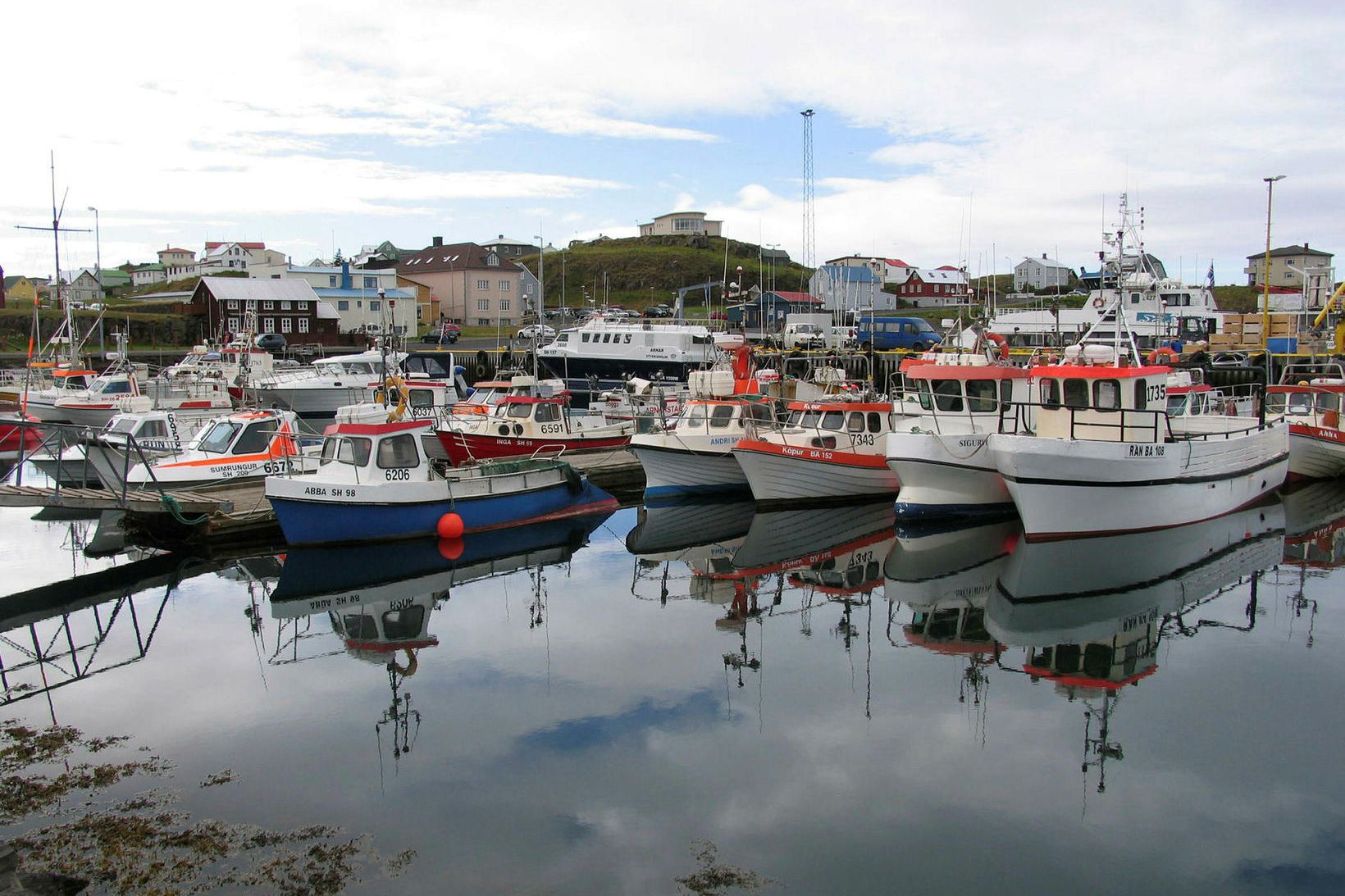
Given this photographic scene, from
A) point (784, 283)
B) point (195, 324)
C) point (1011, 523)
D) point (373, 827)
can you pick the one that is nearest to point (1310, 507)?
point (1011, 523)

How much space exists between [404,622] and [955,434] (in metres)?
11.2

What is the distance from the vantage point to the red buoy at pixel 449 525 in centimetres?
1827

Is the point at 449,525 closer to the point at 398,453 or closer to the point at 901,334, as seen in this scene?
the point at 398,453

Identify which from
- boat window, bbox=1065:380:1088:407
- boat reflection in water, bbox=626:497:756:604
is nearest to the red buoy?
boat reflection in water, bbox=626:497:756:604

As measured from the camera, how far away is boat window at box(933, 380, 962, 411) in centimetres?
2067

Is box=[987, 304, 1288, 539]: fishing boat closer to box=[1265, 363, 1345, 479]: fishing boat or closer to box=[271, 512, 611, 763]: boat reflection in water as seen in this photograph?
box=[1265, 363, 1345, 479]: fishing boat

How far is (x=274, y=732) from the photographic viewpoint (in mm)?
10227

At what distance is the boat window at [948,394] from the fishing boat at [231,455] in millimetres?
12439

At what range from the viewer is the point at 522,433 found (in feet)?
79.9

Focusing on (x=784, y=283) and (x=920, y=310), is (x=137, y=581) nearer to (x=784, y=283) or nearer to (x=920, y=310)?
(x=920, y=310)

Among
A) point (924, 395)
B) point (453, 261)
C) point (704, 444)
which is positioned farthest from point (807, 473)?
point (453, 261)

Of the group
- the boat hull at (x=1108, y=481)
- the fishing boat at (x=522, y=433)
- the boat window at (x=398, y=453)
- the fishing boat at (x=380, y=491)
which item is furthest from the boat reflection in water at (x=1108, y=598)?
the fishing boat at (x=522, y=433)

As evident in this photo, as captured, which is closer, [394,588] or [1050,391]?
[394,588]

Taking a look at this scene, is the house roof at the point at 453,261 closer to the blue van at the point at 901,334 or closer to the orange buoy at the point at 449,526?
the blue van at the point at 901,334
